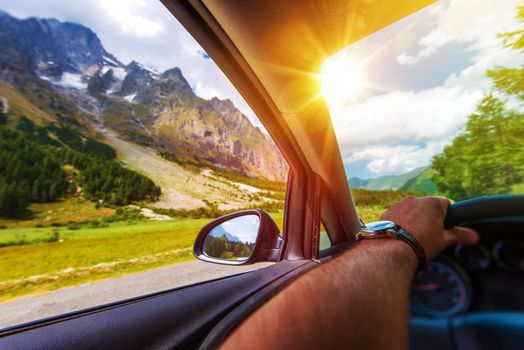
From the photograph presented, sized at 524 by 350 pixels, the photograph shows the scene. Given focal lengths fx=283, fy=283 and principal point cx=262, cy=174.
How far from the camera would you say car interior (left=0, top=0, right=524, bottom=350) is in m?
1.20

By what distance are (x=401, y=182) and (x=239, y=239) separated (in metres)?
1.43

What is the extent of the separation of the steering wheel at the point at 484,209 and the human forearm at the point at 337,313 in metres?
0.80

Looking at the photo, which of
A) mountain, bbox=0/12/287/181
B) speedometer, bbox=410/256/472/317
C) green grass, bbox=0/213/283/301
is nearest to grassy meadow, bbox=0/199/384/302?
green grass, bbox=0/213/283/301

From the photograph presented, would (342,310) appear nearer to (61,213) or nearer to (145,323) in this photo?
(145,323)

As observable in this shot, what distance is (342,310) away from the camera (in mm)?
718

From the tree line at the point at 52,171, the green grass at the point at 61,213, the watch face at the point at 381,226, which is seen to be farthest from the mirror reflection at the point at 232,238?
the watch face at the point at 381,226

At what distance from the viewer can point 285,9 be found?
1296 millimetres

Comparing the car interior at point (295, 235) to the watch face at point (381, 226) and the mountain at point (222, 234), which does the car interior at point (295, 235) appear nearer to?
the mountain at point (222, 234)

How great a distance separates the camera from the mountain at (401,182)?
7.30ft

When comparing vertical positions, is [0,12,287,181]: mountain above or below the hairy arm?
above

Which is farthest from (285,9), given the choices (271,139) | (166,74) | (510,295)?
(510,295)

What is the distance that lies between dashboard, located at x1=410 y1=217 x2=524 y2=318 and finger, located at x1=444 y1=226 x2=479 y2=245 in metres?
0.06

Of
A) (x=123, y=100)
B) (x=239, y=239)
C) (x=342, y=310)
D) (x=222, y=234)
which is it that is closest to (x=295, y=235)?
(x=239, y=239)

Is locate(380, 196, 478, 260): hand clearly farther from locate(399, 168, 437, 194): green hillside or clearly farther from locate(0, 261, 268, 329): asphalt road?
locate(0, 261, 268, 329): asphalt road
